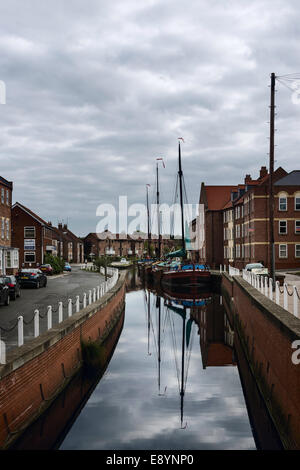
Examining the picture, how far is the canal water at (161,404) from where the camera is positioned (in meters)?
10.8

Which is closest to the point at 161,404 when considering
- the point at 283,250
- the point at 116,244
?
the point at 283,250

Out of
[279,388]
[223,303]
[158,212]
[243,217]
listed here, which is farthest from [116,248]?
[279,388]

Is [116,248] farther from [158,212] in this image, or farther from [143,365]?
[143,365]

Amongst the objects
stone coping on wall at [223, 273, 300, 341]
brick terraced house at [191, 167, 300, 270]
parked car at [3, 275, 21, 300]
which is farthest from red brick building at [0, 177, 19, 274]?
stone coping on wall at [223, 273, 300, 341]

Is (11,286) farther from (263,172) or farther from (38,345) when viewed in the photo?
(263,172)

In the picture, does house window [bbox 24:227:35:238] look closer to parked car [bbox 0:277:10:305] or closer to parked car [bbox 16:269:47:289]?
parked car [bbox 16:269:47:289]

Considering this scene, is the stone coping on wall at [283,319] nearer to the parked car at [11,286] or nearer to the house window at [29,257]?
the parked car at [11,286]

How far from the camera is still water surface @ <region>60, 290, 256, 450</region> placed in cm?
1097

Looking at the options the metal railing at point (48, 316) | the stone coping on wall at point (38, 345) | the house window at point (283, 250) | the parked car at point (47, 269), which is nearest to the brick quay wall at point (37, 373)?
the stone coping on wall at point (38, 345)

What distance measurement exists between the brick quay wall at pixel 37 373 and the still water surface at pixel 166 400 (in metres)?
1.04

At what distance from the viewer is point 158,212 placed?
7538cm

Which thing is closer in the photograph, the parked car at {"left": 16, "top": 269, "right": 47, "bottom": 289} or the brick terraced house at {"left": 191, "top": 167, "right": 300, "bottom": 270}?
the parked car at {"left": 16, "top": 269, "right": 47, "bottom": 289}

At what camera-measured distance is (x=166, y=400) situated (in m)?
14.1
